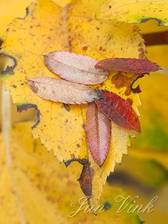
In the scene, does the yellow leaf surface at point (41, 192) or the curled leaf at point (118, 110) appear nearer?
the curled leaf at point (118, 110)

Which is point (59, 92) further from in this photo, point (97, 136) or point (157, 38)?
point (157, 38)

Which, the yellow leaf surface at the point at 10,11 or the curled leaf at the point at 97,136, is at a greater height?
the yellow leaf surface at the point at 10,11

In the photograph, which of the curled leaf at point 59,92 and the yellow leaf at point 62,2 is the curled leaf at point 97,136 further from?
the yellow leaf at point 62,2

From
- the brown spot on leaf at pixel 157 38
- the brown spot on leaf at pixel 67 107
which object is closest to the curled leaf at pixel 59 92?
the brown spot on leaf at pixel 67 107

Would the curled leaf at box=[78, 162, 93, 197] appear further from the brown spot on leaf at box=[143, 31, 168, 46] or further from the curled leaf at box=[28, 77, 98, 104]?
the brown spot on leaf at box=[143, 31, 168, 46]

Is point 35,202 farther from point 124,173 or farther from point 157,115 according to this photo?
point 124,173

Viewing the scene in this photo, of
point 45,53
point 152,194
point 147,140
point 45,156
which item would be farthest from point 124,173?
point 45,53

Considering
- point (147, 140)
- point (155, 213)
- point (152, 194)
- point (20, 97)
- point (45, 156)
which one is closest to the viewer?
point (20, 97)

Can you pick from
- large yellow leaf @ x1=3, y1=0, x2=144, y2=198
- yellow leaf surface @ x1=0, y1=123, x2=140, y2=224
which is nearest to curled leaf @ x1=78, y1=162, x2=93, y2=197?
large yellow leaf @ x1=3, y1=0, x2=144, y2=198
